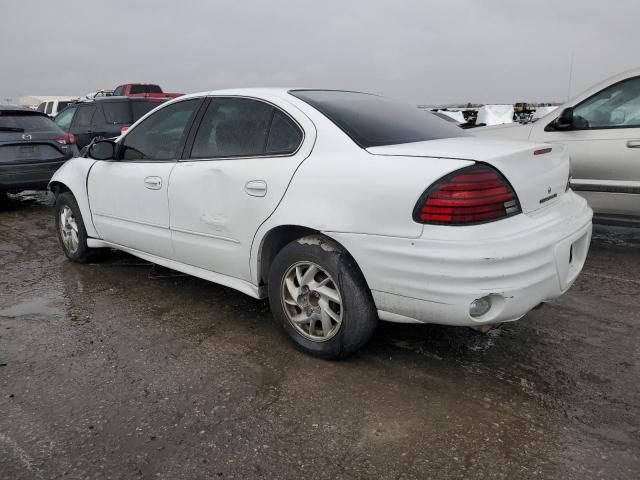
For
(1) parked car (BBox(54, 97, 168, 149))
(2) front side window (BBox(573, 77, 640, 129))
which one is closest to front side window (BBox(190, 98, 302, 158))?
(2) front side window (BBox(573, 77, 640, 129))

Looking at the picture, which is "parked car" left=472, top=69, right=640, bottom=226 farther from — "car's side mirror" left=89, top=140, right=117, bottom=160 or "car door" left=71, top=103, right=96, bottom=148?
"car door" left=71, top=103, right=96, bottom=148

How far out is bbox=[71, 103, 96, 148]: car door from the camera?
10.3m

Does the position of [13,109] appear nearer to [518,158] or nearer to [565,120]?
[565,120]

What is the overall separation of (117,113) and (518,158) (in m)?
9.30

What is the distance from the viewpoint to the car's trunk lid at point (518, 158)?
2520 mm

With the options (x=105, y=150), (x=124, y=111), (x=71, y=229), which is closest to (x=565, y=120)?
(x=105, y=150)

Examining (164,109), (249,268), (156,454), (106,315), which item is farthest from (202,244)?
(156,454)

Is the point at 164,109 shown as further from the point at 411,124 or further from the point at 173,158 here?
the point at 411,124

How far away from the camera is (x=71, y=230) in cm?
488

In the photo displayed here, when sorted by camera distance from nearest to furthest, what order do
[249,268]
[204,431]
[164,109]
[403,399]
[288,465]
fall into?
[288,465]
[204,431]
[403,399]
[249,268]
[164,109]

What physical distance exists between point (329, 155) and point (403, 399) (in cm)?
130

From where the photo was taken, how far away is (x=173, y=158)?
12.0 ft

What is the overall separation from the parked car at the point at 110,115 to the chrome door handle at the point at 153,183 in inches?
273

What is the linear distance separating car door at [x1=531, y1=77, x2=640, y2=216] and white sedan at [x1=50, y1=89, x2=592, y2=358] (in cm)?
209
